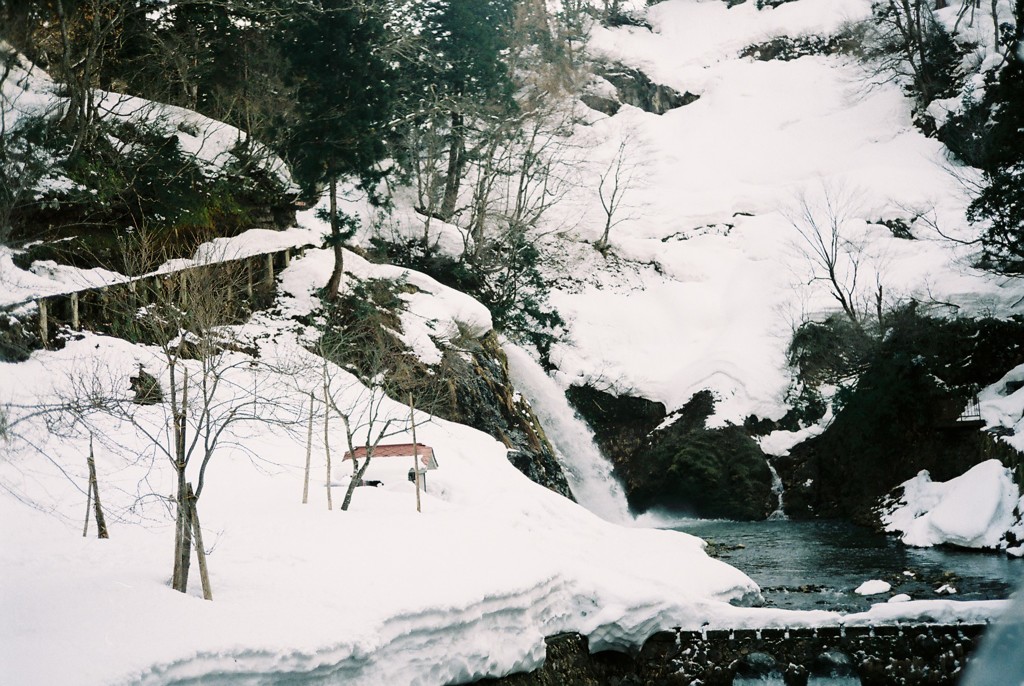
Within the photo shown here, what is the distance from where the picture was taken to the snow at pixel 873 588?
1805 cm

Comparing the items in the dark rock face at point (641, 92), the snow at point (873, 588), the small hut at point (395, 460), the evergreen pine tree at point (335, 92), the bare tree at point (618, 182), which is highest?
the dark rock face at point (641, 92)

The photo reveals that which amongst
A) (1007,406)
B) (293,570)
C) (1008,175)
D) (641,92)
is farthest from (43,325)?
(641,92)

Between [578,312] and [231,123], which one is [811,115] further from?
[231,123]

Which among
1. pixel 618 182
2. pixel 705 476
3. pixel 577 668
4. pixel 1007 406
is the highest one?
pixel 618 182

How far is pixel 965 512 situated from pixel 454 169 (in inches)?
895

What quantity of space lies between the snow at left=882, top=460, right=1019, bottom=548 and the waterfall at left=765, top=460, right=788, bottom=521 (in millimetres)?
4242

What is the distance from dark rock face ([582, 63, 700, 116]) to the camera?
179 feet

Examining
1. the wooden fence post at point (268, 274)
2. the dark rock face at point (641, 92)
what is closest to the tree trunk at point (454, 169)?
the wooden fence post at point (268, 274)

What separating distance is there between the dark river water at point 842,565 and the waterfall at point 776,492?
172 cm

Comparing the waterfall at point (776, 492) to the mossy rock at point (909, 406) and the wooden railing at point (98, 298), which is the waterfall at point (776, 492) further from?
the wooden railing at point (98, 298)

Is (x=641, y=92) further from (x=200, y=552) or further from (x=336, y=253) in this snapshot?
(x=200, y=552)

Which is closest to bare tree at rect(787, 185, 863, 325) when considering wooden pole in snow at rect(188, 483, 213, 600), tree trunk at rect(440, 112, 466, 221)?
tree trunk at rect(440, 112, 466, 221)

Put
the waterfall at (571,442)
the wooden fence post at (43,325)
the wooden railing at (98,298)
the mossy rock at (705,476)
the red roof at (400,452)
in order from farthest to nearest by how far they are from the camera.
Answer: the mossy rock at (705,476), the waterfall at (571,442), the red roof at (400,452), the wooden fence post at (43,325), the wooden railing at (98,298)

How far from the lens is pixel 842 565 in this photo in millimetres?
21281
